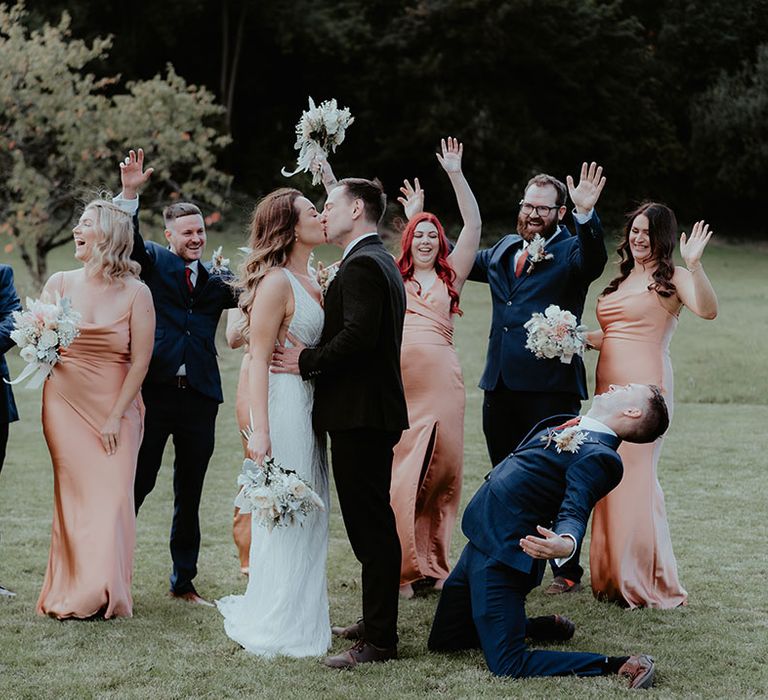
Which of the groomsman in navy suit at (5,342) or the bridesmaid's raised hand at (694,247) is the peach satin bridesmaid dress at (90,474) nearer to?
the groomsman in navy suit at (5,342)

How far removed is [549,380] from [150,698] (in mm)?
3085

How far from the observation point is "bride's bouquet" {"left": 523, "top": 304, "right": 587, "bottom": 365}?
645cm

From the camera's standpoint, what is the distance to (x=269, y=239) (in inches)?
213

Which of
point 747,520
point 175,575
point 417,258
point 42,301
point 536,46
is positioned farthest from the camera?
point 536,46

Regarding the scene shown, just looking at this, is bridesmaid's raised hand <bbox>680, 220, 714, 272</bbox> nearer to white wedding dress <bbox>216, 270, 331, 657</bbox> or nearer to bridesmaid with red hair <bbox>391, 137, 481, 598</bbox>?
bridesmaid with red hair <bbox>391, 137, 481, 598</bbox>

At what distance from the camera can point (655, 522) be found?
21.0ft

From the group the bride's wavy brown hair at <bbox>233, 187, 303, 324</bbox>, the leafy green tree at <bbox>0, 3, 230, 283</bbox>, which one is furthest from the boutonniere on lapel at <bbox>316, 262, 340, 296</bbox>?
the leafy green tree at <bbox>0, 3, 230, 283</bbox>

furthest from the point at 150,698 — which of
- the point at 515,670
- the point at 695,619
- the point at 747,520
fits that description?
the point at 747,520

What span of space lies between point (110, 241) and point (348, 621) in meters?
2.49

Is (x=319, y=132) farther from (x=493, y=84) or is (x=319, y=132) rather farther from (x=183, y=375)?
(x=493, y=84)

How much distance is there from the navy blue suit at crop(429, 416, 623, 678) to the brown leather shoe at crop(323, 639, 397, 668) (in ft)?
1.02

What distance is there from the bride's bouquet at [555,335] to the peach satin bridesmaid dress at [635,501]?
0.99 feet

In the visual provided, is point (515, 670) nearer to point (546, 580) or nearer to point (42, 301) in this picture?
point (546, 580)

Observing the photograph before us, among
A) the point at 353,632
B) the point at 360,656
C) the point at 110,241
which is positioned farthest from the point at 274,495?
the point at 110,241
